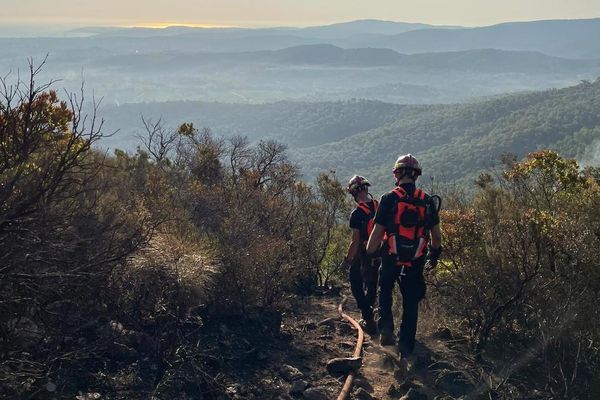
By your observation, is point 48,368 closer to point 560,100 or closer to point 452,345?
point 452,345

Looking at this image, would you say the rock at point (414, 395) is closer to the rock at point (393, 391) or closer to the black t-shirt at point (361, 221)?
the rock at point (393, 391)

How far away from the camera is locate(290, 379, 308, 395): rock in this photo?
5461 mm

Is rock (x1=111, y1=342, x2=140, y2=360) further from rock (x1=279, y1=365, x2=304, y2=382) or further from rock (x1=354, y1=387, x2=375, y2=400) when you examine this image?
rock (x1=354, y1=387, x2=375, y2=400)

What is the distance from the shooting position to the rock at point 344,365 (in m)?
6.01

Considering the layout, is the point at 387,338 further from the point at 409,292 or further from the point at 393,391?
the point at 393,391

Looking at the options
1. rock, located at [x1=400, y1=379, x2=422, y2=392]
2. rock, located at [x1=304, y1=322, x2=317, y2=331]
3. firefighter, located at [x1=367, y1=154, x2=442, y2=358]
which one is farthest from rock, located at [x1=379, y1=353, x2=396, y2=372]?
rock, located at [x1=304, y1=322, x2=317, y2=331]

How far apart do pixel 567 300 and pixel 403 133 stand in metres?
185

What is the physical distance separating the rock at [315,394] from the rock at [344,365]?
512mm

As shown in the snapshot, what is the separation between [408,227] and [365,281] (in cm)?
168

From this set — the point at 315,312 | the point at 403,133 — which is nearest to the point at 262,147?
the point at 315,312

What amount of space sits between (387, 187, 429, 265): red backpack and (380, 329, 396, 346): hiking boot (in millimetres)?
988

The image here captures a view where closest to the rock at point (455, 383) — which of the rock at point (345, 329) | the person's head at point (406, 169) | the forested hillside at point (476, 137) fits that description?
the person's head at point (406, 169)

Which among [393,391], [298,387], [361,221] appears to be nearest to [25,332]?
[298,387]

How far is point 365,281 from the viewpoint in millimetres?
7535
